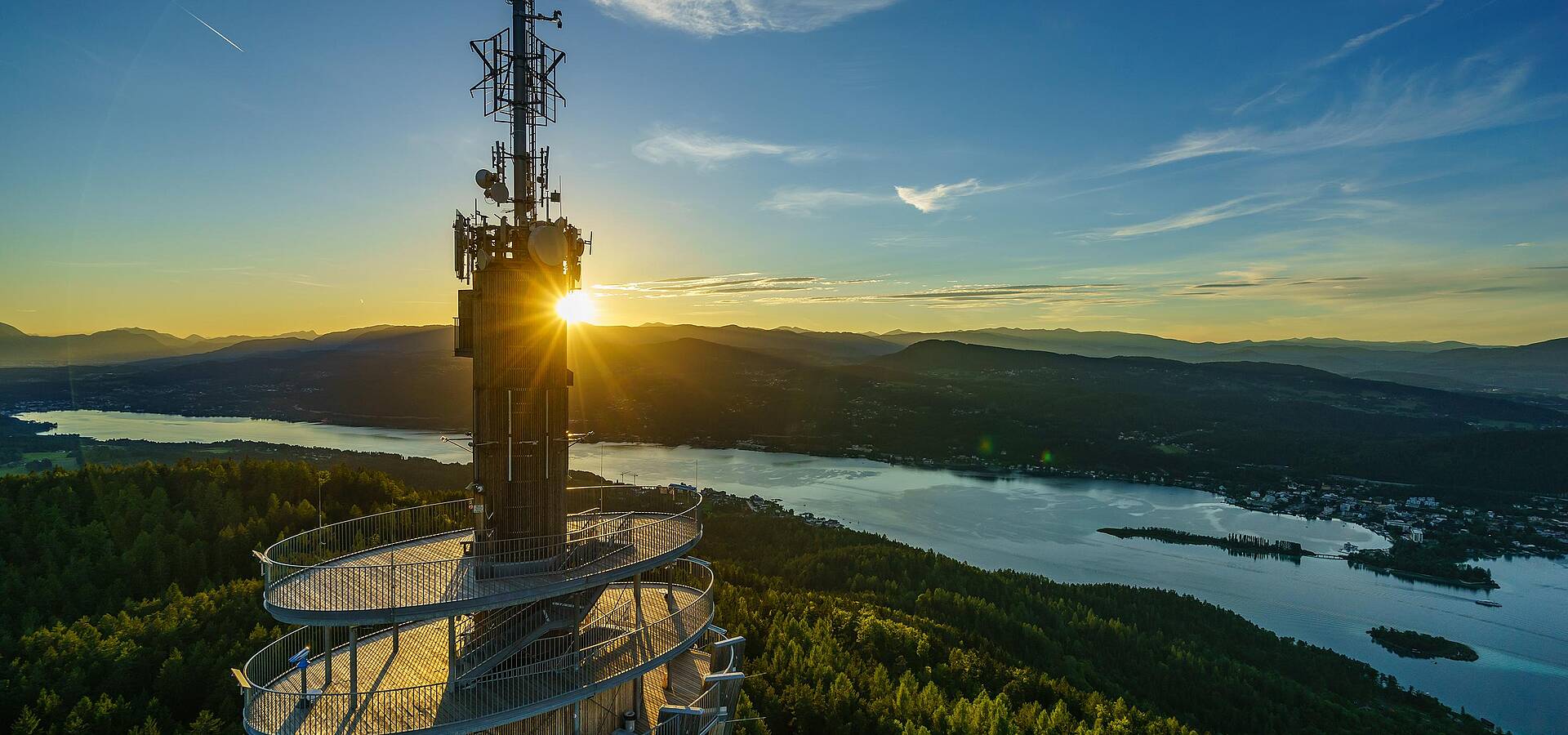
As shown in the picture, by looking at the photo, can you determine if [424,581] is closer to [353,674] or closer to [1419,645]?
[353,674]

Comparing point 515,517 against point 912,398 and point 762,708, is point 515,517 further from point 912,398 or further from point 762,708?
point 912,398

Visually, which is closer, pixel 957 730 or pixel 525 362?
pixel 525 362

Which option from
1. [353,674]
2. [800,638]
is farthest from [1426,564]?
[353,674]

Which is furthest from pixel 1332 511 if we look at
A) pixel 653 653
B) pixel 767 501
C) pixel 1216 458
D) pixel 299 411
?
pixel 299 411

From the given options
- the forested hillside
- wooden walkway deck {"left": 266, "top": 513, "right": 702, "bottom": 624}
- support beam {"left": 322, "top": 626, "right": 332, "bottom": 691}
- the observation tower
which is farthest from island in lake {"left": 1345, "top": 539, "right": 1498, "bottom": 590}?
support beam {"left": 322, "top": 626, "right": 332, "bottom": 691}

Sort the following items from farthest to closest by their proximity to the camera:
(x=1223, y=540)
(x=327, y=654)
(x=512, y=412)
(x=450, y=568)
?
(x=1223, y=540) → (x=512, y=412) → (x=450, y=568) → (x=327, y=654)

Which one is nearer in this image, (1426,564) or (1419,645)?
(1419,645)

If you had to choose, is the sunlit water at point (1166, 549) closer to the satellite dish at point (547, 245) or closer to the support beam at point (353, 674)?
the satellite dish at point (547, 245)

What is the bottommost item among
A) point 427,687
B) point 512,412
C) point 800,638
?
point 800,638
